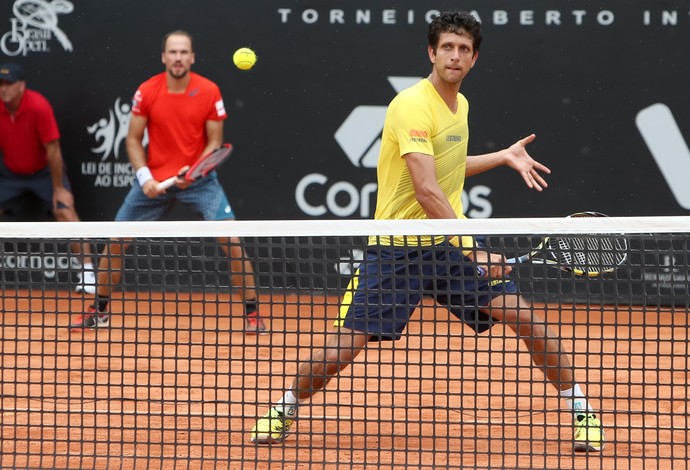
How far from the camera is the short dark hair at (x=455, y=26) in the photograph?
4152 mm

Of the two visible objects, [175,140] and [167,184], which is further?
[175,140]

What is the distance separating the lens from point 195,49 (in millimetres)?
7785

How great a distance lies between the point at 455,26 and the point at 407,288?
1023 mm

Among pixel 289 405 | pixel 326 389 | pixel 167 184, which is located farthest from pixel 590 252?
pixel 167 184

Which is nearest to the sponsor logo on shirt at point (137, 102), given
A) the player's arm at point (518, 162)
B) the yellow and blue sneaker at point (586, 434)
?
the player's arm at point (518, 162)

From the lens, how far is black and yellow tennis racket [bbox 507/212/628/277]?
11.7ft

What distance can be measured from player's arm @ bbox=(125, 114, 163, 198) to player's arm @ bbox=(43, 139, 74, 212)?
100cm

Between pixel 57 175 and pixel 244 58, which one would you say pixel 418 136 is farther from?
pixel 57 175

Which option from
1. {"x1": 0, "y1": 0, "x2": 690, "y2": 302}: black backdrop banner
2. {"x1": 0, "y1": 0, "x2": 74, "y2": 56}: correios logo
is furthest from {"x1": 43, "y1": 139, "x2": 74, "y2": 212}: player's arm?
{"x1": 0, "y1": 0, "x2": 74, "y2": 56}: correios logo

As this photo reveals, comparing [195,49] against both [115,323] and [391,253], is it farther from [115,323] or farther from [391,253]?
[391,253]

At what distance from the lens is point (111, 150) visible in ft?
26.2

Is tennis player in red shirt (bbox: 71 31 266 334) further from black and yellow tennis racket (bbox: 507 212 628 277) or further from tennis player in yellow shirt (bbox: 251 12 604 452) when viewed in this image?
black and yellow tennis racket (bbox: 507 212 628 277)

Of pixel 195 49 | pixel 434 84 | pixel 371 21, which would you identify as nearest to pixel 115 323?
pixel 195 49

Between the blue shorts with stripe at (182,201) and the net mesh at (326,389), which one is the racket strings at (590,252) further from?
the blue shorts with stripe at (182,201)
